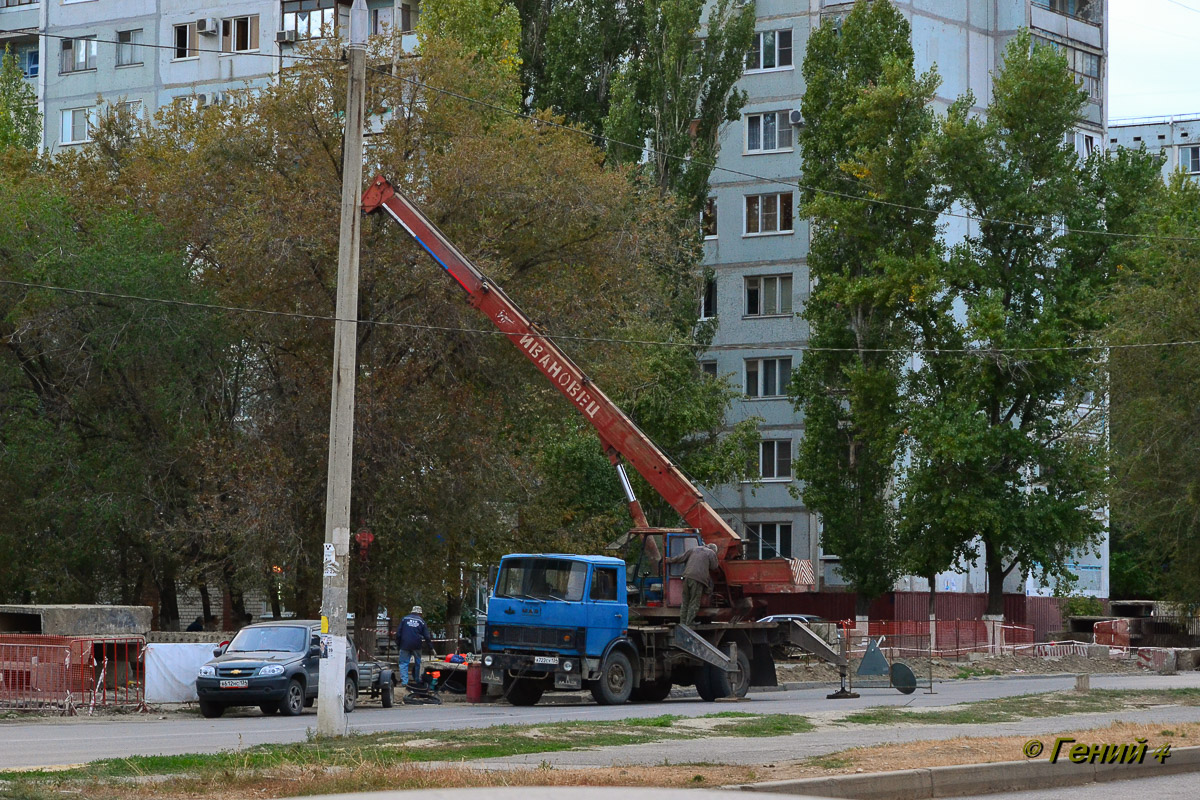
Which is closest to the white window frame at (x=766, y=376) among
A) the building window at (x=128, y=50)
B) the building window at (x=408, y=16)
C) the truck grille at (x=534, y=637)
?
the building window at (x=408, y=16)

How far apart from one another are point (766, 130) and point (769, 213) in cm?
340

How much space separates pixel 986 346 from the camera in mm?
51906

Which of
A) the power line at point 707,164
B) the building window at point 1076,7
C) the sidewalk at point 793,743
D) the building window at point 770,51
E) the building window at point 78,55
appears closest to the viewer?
the sidewalk at point 793,743

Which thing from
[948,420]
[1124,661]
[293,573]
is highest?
[948,420]

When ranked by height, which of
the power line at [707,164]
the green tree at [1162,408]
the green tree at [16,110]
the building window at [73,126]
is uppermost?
the building window at [73,126]

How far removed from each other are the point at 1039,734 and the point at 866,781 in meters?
6.68

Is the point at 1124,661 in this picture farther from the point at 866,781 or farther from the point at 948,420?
the point at 866,781

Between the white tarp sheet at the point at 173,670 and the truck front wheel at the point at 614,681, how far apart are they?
293 inches

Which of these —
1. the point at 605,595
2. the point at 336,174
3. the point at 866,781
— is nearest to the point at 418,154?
the point at 336,174

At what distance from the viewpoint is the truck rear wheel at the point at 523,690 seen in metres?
28.4

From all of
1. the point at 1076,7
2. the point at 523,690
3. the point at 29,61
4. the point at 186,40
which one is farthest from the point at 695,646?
the point at 29,61

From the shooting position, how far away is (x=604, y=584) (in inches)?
1105

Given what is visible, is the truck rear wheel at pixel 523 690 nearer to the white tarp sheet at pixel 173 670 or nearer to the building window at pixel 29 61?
the white tarp sheet at pixel 173 670

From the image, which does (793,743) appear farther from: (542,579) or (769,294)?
(769,294)
